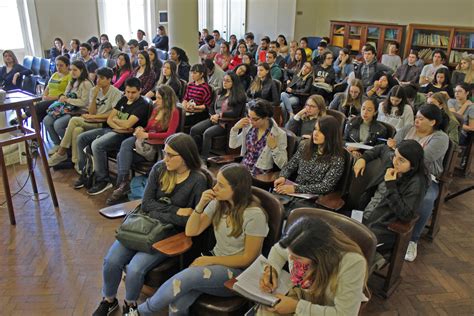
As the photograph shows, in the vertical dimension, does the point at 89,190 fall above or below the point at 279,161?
below

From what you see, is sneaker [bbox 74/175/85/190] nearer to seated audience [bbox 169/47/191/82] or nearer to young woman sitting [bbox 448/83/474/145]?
seated audience [bbox 169/47/191/82]

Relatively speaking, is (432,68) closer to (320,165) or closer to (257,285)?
(320,165)

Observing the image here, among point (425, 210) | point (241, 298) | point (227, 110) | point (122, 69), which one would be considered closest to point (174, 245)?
point (241, 298)

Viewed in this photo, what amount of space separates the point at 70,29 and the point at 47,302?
8553 millimetres

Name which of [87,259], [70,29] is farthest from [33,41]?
[87,259]

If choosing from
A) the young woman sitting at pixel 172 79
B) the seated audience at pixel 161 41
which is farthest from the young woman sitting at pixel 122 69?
the seated audience at pixel 161 41

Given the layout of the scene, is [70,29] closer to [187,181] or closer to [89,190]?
[89,190]

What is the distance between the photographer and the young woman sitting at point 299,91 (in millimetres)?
6203

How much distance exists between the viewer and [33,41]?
30.4 ft

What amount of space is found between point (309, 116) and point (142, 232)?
2.46m

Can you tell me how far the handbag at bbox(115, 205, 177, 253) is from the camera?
249 centimetres

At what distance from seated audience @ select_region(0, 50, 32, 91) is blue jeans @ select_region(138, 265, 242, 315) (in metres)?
6.09

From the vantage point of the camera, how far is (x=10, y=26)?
8.97m

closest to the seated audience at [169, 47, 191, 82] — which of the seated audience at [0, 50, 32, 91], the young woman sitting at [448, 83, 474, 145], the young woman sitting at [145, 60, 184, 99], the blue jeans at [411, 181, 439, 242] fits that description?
the young woman sitting at [145, 60, 184, 99]
